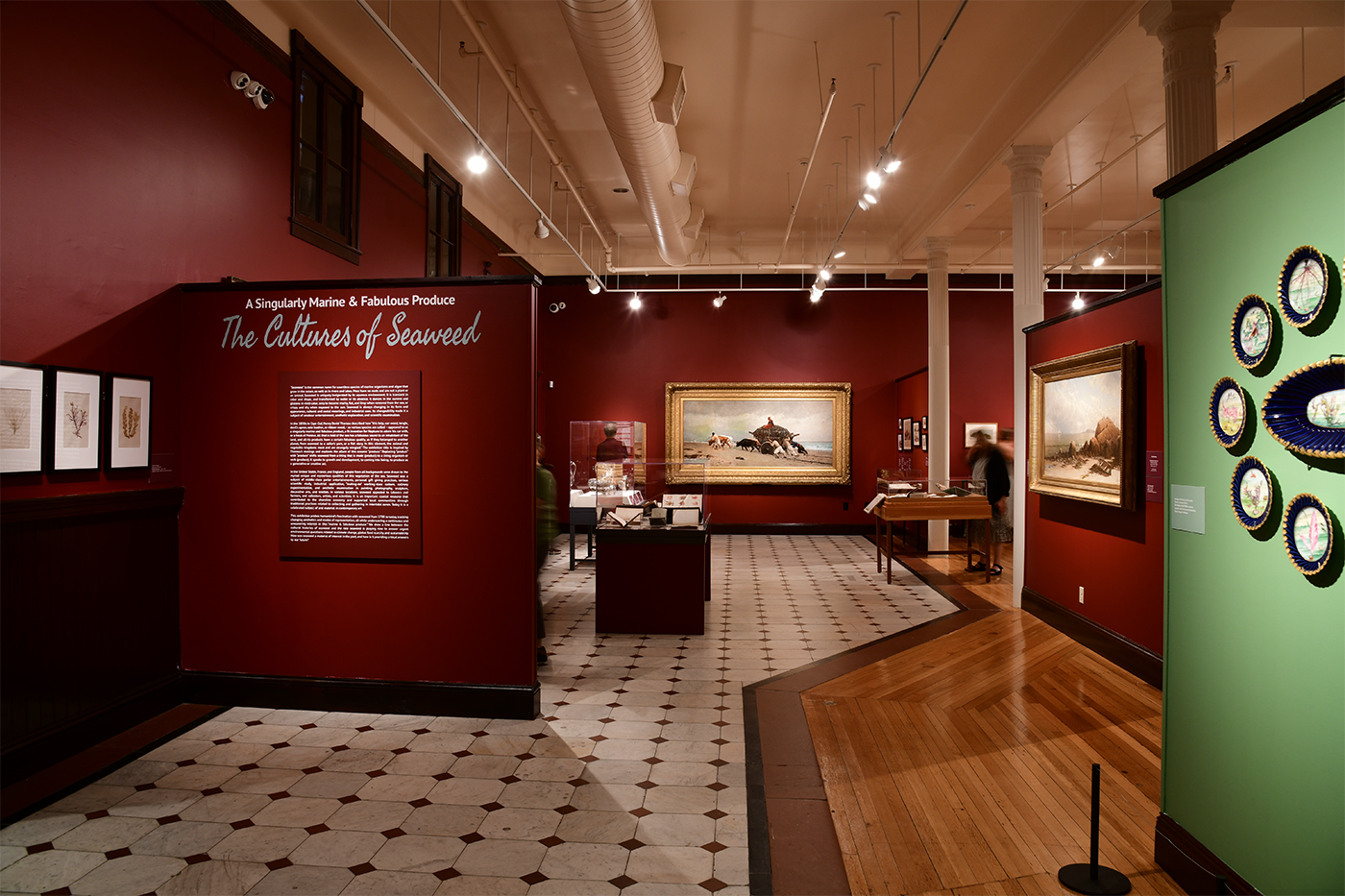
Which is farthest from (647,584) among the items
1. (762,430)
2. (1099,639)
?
(762,430)

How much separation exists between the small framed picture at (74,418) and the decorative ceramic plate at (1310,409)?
5.52 m

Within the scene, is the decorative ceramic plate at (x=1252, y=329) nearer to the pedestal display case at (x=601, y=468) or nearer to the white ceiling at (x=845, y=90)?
the white ceiling at (x=845, y=90)

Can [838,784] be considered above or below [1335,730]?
below

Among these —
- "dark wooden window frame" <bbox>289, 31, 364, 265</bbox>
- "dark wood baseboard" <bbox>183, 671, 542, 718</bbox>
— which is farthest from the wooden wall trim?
"dark wooden window frame" <bbox>289, 31, 364, 265</bbox>

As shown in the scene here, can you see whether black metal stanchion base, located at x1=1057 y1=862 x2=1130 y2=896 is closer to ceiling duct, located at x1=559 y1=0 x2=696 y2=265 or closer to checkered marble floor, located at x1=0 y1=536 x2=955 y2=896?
checkered marble floor, located at x1=0 y1=536 x2=955 y2=896

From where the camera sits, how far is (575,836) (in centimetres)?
318

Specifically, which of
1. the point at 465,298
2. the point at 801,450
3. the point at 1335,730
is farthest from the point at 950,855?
the point at 801,450

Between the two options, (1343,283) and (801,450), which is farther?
(801,450)

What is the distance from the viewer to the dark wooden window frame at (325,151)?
6.11 metres

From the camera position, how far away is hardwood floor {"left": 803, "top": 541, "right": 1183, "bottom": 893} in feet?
9.75

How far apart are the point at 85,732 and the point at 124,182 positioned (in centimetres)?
322

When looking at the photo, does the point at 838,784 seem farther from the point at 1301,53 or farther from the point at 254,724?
the point at 1301,53

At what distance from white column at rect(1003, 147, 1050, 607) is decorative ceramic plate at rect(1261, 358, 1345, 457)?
5257mm

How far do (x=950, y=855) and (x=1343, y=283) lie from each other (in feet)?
8.42
